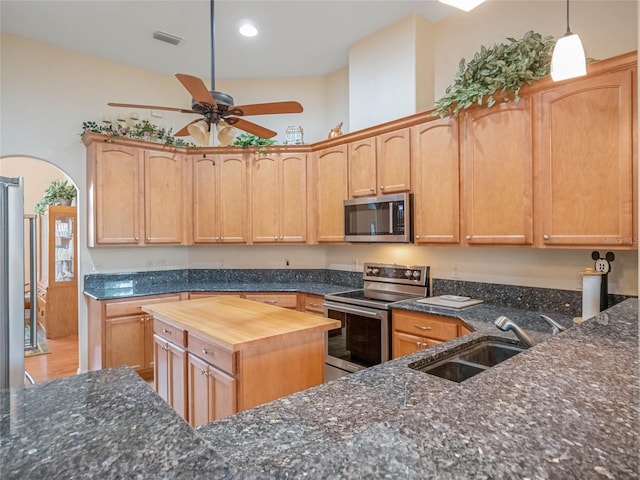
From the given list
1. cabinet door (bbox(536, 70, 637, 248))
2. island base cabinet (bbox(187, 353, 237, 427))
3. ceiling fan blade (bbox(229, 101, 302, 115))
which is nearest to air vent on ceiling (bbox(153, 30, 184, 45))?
ceiling fan blade (bbox(229, 101, 302, 115))

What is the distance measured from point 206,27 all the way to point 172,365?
3076 mm

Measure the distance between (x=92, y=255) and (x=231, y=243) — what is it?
1506mm

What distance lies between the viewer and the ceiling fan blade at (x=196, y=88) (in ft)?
6.38

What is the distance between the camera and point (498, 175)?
2658mm

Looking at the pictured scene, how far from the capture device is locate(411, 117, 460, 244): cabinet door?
2.93 meters

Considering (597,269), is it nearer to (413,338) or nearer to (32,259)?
(413,338)

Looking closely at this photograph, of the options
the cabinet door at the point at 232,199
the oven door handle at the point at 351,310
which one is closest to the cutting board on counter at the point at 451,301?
the oven door handle at the point at 351,310

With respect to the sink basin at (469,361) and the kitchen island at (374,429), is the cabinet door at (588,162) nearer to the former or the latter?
the sink basin at (469,361)

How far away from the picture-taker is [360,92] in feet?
12.8

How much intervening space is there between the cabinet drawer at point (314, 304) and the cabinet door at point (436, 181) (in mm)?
1167

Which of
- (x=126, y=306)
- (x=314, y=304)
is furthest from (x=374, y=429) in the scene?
(x=126, y=306)

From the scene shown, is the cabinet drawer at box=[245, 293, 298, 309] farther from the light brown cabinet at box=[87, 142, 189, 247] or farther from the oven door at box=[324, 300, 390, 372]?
the light brown cabinet at box=[87, 142, 189, 247]

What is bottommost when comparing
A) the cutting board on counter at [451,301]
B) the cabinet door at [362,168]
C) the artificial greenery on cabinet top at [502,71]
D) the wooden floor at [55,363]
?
the wooden floor at [55,363]

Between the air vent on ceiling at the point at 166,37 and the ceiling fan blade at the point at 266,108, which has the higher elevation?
the air vent on ceiling at the point at 166,37
